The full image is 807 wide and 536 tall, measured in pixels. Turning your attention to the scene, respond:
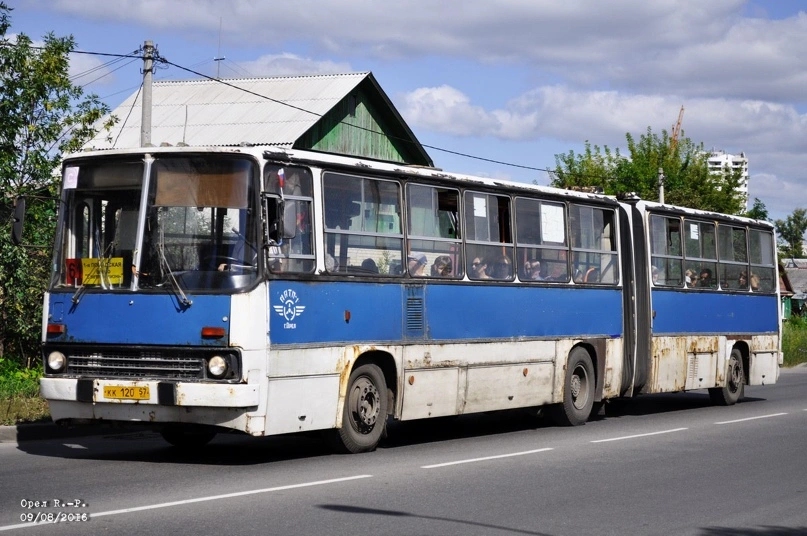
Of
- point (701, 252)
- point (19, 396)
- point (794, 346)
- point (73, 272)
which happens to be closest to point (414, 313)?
point (73, 272)

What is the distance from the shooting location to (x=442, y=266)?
1473cm

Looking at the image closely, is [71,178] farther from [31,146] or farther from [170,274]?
[31,146]

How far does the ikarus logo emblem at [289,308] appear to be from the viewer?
1196 centimetres

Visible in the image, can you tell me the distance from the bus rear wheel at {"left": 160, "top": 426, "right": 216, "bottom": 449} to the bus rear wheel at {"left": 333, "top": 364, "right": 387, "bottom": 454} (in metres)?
1.38

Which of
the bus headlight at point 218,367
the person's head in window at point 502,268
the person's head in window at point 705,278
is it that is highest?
the person's head in window at point 705,278

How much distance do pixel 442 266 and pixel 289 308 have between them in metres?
3.09

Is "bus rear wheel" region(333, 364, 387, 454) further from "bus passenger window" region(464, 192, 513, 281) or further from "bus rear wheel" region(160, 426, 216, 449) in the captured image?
"bus passenger window" region(464, 192, 513, 281)

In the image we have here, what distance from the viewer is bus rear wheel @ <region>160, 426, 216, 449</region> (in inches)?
516

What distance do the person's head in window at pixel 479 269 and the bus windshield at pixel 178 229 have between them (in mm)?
4172

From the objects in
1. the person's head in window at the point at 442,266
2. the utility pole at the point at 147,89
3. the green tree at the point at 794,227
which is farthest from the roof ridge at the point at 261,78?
the green tree at the point at 794,227

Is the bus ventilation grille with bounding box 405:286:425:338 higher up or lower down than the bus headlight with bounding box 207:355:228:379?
higher up

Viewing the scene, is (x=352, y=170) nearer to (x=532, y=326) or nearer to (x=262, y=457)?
(x=262, y=457)

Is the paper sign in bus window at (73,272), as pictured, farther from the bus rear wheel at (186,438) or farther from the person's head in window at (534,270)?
the person's head in window at (534,270)

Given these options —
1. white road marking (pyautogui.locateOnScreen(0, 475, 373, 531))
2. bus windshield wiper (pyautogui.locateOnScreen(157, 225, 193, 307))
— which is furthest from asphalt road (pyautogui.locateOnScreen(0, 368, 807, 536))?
bus windshield wiper (pyautogui.locateOnScreen(157, 225, 193, 307))
